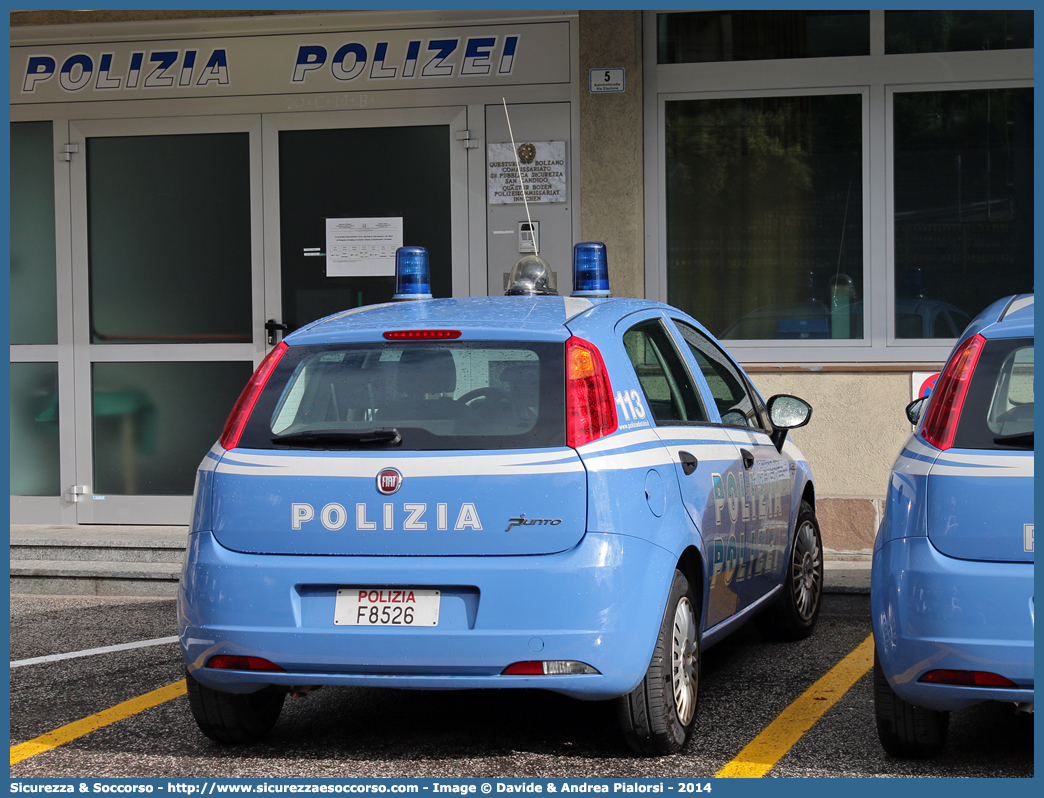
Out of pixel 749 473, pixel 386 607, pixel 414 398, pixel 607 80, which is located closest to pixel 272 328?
pixel 607 80

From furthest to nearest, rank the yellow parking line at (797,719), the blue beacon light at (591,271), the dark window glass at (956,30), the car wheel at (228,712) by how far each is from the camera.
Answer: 1. the dark window glass at (956,30)
2. the blue beacon light at (591,271)
3. the car wheel at (228,712)
4. the yellow parking line at (797,719)

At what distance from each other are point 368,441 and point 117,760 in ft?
4.67

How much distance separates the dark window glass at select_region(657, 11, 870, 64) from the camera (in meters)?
8.44

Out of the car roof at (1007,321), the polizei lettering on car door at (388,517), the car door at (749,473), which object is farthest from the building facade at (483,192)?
Result: the polizei lettering on car door at (388,517)

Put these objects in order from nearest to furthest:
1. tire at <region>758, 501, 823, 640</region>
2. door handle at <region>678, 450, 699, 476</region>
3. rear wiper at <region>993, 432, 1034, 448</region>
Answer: rear wiper at <region>993, 432, 1034, 448</region> → door handle at <region>678, 450, 699, 476</region> → tire at <region>758, 501, 823, 640</region>

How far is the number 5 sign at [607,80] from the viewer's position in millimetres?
8445

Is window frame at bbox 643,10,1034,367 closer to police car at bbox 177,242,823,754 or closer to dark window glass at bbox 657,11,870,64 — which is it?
dark window glass at bbox 657,11,870,64

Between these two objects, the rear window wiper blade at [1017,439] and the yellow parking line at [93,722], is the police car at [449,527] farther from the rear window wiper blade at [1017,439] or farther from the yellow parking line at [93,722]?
the rear window wiper blade at [1017,439]

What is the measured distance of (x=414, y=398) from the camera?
390 centimetres

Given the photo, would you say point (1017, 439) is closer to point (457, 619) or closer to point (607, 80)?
point (457, 619)

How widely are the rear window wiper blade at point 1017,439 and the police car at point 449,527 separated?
105 centimetres

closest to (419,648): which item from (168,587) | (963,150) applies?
(168,587)

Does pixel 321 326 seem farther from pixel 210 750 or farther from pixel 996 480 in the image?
pixel 996 480

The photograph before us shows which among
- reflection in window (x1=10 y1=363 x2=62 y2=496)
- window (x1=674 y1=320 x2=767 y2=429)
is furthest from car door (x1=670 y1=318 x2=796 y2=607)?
reflection in window (x1=10 y1=363 x2=62 y2=496)
